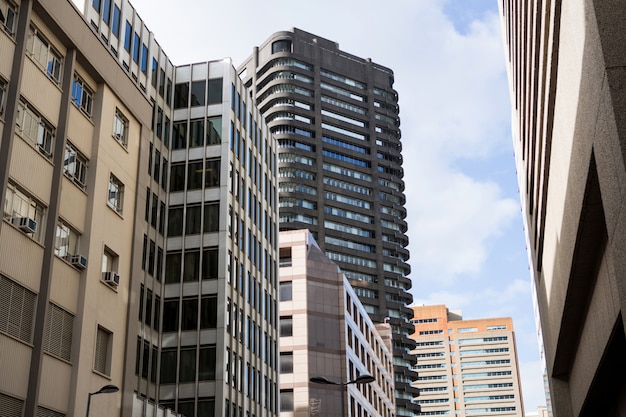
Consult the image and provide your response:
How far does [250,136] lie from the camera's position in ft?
202

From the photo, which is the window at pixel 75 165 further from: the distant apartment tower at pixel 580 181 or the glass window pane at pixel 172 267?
the glass window pane at pixel 172 267

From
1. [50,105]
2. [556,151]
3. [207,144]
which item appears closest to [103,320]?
[50,105]

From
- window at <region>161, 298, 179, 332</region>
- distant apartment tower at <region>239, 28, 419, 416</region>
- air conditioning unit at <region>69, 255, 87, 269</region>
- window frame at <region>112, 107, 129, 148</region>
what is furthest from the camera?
distant apartment tower at <region>239, 28, 419, 416</region>

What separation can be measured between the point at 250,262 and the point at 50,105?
31857mm

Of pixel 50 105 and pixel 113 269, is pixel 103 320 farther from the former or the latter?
pixel 50 105

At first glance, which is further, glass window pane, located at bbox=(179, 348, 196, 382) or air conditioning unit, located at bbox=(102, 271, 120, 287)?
glass window pane, located at bbox=(179, 348, 196, 382)

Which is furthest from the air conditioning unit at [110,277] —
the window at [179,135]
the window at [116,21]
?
the window at [179,135]

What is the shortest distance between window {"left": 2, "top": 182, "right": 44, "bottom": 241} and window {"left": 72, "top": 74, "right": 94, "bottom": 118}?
5.02m

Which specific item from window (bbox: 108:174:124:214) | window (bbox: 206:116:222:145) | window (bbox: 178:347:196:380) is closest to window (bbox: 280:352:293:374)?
window (bbox: 178:347:196:380)

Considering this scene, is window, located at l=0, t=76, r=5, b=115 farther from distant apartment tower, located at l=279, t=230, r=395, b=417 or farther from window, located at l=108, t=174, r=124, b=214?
distant apartment tower, located at l=279, t=230, r=395, b=417

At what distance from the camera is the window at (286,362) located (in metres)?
70.9

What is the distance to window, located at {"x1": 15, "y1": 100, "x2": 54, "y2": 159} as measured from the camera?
26.0 metres

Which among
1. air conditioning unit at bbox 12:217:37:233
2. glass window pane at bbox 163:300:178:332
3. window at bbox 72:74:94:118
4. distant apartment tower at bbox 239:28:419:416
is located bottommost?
air conditioning unit at bbox 12:217:37:233

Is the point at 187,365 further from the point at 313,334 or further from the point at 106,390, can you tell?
the point at 313,334
